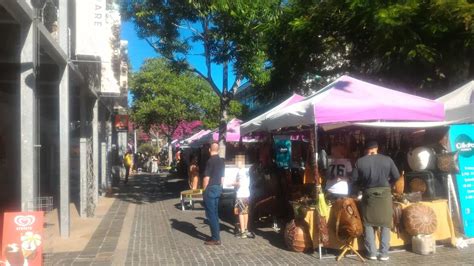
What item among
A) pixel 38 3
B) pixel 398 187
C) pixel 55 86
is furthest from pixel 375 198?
pixel 55 86

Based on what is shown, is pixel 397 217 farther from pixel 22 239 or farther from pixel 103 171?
pixel 103 171

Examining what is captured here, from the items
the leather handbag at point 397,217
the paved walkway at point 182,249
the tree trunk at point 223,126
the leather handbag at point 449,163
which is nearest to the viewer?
the paved walkway at point 182,249

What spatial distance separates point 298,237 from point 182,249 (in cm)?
207

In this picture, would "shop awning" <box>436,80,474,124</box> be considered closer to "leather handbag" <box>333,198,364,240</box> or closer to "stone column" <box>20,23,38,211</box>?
"leather handbag" <box>333,198,364,240</box>

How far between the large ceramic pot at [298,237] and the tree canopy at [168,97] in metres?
31.8

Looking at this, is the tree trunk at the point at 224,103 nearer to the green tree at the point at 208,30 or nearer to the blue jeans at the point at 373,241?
the green tree at the point at 208,30

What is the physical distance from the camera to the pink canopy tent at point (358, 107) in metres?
7.94

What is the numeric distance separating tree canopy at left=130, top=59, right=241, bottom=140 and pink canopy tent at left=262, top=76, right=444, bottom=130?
104ft

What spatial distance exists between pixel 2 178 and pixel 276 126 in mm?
11015

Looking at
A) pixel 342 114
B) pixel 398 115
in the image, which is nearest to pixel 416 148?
pixel 398 115

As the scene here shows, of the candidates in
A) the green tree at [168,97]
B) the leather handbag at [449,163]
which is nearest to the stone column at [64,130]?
the leather handbag at [449,163]

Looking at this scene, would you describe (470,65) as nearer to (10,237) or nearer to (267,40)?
(267,40)

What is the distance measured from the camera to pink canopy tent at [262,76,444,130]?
794cm

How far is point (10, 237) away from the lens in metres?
6.19
